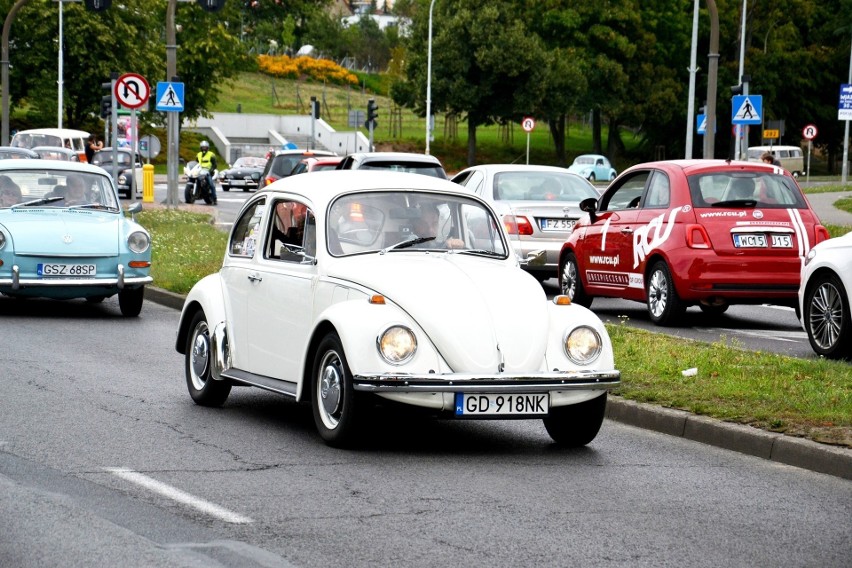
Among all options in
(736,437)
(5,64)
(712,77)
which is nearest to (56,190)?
(736,437)

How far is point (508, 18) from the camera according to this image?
79.5 metres

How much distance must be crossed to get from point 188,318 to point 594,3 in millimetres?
72561

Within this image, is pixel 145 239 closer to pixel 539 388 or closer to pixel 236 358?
pixel 236 358

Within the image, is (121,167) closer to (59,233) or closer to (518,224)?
(518,224)

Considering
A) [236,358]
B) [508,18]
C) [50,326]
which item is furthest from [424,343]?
[508,18]

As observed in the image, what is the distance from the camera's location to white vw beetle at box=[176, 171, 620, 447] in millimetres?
8305

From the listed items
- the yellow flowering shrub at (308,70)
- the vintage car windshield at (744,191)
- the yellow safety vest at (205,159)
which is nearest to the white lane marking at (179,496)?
the vintage car windshield at (744,191)

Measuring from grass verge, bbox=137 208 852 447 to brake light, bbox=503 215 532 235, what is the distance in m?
4.95

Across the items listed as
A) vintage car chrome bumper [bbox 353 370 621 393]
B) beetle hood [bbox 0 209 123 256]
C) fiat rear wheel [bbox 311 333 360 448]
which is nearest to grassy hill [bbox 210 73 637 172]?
beetle hood [bbox 0 209 123 256]

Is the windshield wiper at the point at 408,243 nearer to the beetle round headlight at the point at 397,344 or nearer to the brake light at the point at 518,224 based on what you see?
the beetle round headlight at the point at 397,344

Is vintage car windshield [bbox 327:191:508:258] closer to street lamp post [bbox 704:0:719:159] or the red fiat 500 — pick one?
the red fiat 500

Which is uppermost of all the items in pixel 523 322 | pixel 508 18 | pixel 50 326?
pixel 508 18

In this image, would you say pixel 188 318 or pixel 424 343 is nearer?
pixel 424 343

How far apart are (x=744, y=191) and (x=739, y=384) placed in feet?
18.4
